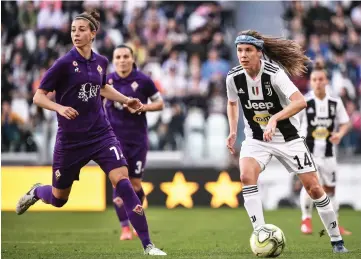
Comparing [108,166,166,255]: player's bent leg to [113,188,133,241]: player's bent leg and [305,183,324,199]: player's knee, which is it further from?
[113,188,133,241]: player's bent leg

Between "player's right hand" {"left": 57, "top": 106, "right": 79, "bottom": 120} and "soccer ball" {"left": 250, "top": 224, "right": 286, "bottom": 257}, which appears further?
"player's right hand" {"left": 57, "top": 106, "right": 79, "bottom": 120}

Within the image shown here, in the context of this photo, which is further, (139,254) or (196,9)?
(196,9)

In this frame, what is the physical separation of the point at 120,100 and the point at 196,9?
1494cm

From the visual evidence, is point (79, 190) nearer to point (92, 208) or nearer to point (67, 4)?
point (92, 208)

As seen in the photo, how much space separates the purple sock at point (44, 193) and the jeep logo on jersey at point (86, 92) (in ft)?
4.54

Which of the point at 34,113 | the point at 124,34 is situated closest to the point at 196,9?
the point at 124,34

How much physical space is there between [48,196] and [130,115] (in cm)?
260

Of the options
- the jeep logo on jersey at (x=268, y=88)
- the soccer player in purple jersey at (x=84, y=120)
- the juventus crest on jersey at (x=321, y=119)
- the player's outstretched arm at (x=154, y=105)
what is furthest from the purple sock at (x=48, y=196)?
the juventus crest on jersey at (x=321, y=119)

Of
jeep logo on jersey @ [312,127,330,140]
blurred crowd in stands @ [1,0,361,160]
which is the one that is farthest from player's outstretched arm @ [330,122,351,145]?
blurred crowd in stands @ [1,0,361,160]

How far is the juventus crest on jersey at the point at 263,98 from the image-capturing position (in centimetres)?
860

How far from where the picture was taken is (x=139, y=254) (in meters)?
8.62

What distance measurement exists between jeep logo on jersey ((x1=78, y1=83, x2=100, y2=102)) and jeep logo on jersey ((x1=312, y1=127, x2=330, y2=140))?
16.9ft

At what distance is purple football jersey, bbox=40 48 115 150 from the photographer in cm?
855

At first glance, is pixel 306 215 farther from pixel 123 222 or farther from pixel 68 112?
pixel 68 112
